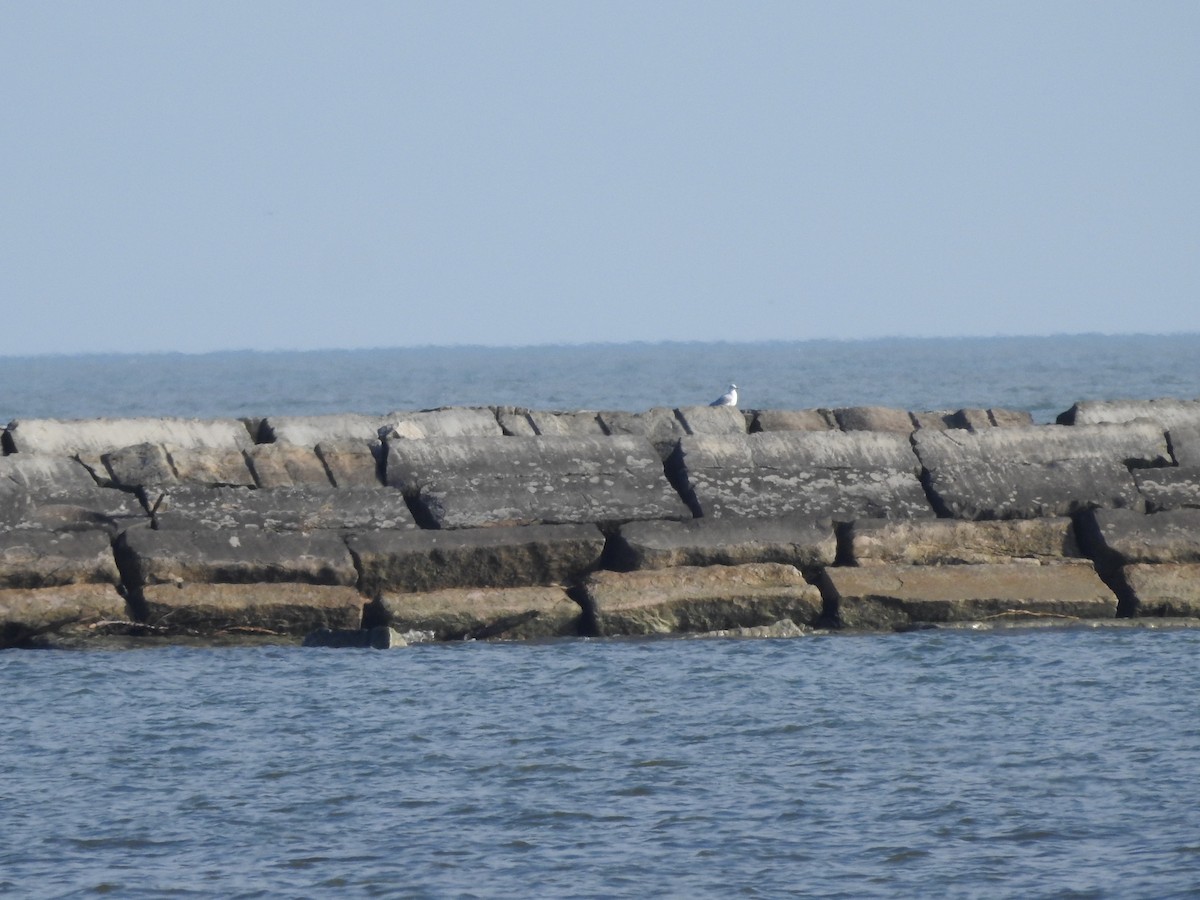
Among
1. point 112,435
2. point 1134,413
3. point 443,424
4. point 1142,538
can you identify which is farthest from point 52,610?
point 1134,413

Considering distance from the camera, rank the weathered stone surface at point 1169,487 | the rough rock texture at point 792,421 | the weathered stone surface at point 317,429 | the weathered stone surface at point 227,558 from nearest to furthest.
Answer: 1. the weathered stone surface at point 227,558
2. the weathered stone surface at point 1169,487
3. the weathered stone surface at point 317,429
4. the rough rock texture at point 792,421

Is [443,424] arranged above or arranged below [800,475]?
above

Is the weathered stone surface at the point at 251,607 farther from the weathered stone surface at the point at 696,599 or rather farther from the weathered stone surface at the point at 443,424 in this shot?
the weathered stone surface at the point at 443,424

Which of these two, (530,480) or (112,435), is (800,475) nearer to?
(530,480)

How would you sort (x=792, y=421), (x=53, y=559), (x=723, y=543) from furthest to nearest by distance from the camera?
(x=792, y=421)
(x=723, y=543)
(x=53, y=559)

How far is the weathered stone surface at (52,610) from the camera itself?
1121cm

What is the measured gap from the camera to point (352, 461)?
12.8 meters

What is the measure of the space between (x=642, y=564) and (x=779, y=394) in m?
44.5

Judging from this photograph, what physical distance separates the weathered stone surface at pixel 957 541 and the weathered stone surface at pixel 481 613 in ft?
6.92

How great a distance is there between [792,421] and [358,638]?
4280 mm

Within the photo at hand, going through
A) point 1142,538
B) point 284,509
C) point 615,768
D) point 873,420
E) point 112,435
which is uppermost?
point 873,420

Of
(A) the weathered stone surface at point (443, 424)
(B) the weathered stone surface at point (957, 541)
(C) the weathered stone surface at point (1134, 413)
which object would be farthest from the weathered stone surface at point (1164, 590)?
(A) the weathered stone surface at point (443, 424)

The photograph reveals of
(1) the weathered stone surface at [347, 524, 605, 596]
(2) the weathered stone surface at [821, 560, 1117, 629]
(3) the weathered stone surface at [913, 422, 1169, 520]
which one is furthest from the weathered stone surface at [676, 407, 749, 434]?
(2) the weathered stone surface at [821, 560, 1117, 629]

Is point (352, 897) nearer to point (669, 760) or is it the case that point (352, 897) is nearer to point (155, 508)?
point (669, 760)
